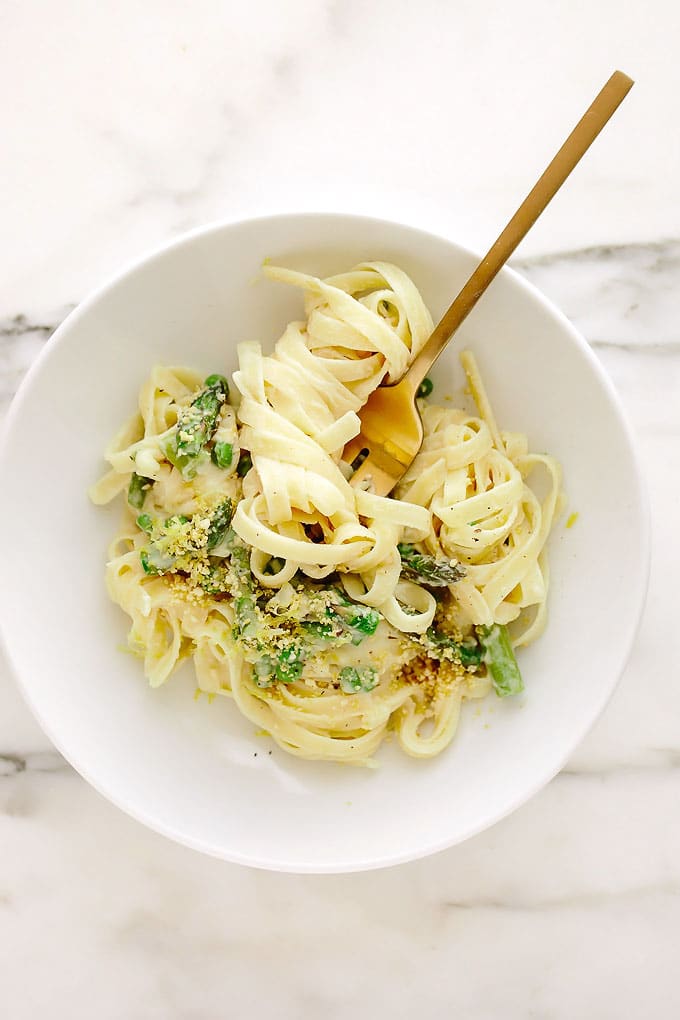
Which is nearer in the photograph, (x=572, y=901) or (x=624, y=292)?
(x=624, y=292)

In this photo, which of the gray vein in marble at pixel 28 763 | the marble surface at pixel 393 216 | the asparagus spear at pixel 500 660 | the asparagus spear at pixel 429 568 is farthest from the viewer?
the gray vein in marble at pixel 28 763

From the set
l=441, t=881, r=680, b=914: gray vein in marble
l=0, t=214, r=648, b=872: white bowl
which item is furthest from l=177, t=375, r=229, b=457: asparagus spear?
l=441, t=881, r=680, b=914: gray vein in marble

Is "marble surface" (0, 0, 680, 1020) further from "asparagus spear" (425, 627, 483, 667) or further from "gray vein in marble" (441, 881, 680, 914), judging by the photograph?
"asparagus spear" (425, 627, 483, 667)

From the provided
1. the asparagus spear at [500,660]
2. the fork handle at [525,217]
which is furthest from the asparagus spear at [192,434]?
the asparagus spear at [500,660]

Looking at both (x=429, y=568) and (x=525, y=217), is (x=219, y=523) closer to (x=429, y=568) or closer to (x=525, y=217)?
(x=429, y=568)

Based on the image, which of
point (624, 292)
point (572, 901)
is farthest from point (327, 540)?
point (572, 901)

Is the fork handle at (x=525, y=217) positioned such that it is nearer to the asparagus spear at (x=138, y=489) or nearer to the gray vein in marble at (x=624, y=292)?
the gray vein in marble at (x=624, y=292)
